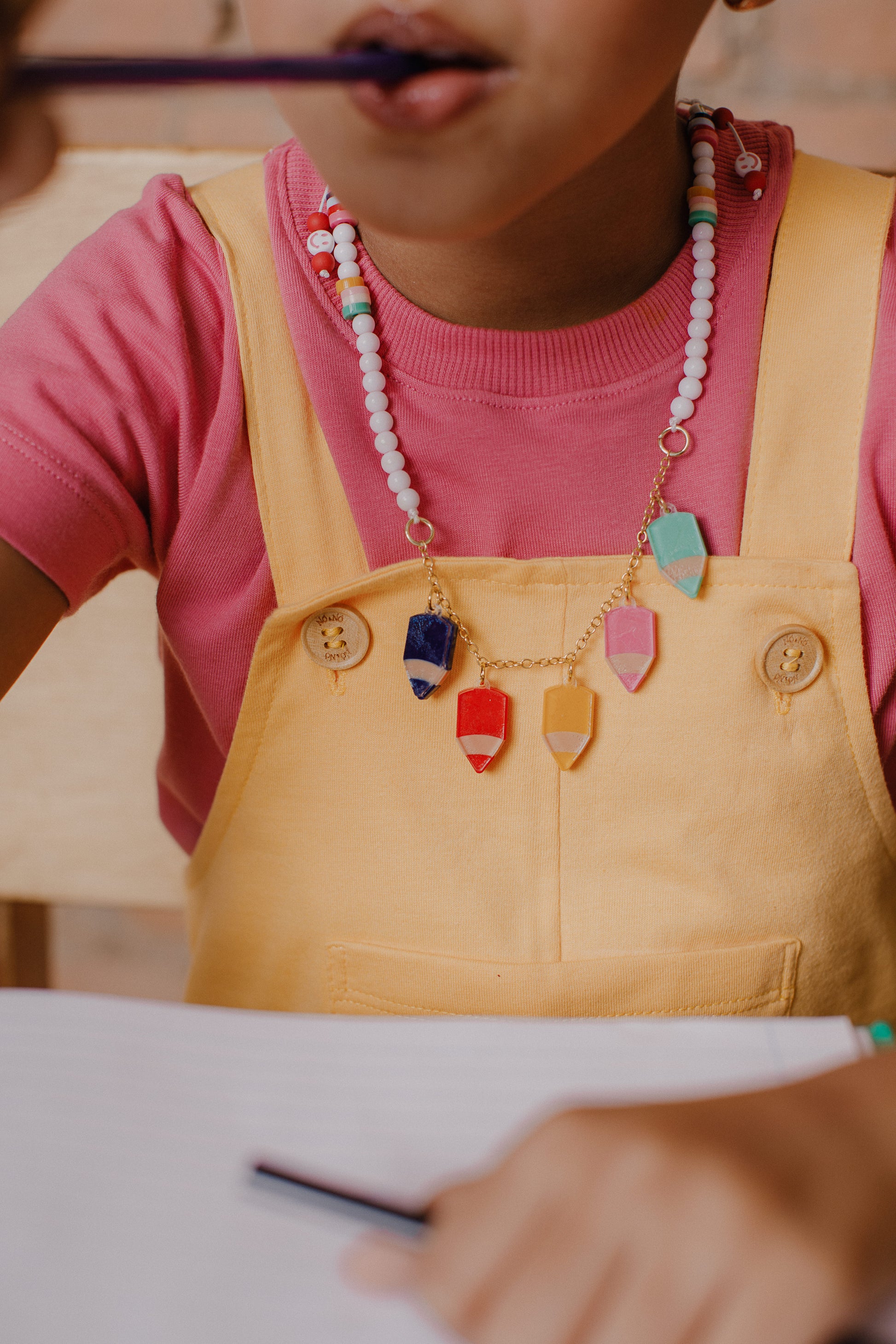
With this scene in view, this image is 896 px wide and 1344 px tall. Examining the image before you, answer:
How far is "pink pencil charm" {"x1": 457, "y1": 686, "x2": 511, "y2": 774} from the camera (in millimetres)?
365

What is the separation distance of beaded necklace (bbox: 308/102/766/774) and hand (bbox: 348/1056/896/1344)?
0.16m

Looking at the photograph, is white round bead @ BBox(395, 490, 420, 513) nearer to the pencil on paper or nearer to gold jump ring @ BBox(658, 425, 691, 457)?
gold jump ring @ BBox(658, 425, 691, 457)

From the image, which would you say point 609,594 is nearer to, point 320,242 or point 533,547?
point 533,547

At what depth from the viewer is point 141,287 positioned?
0.36 metres

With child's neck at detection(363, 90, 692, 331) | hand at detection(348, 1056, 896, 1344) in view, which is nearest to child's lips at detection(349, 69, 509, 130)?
child's neck at detection(363, 90, 692, 331)

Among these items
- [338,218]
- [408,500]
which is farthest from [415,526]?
[338,218]

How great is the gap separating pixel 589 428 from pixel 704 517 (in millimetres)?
50

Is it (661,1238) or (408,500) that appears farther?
(408,500)

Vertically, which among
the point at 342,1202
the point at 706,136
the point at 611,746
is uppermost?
the point at 706,136

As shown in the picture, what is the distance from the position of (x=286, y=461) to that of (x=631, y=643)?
13cm

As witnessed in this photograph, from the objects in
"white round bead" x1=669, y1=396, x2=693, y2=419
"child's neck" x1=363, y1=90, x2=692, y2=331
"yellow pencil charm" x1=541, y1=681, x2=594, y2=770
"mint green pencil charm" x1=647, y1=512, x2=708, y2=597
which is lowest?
"yellow pencil charm" x1=541, y1=681, x2=594, y2=770

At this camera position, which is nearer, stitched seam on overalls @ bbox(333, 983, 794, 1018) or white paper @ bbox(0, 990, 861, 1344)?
white paper @ bbox(0, 990, 861, 1344)

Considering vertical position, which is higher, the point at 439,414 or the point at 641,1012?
the point at 439,414

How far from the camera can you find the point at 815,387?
371 millimetres
